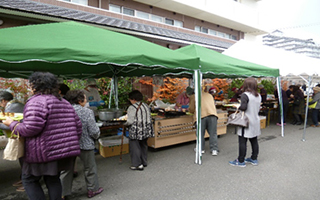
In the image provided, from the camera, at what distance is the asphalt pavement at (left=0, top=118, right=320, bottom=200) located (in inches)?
134

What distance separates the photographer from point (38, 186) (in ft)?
8.19

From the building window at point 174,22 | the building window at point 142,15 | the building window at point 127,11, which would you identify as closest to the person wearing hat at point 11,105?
the building window at point 127,11

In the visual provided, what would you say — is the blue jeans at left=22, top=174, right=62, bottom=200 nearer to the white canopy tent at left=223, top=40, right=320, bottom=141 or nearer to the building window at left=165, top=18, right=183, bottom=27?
the white canopy tent at left=223, top=40, right=320, bottom=141

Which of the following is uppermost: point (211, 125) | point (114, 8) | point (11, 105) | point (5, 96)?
point (114, 8)

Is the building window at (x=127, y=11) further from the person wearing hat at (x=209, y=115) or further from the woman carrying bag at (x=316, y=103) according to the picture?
the woman carrying bag at (x=316, y=103)

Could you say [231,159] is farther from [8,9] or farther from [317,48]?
[317,48]

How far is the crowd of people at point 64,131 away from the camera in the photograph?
2.25 metres

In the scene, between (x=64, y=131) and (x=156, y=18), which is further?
(x=156, y=18)

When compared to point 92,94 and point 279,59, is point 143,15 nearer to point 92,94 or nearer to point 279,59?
point 92,94

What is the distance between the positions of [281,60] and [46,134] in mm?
8345

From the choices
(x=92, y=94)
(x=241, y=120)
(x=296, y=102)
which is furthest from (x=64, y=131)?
(x=296, y=102)

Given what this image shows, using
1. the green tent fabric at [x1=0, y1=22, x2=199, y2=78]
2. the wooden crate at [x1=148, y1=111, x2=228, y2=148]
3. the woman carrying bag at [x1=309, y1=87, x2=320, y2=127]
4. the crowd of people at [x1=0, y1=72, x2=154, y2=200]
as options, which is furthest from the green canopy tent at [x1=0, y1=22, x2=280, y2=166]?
the woman carrying bag at [x1=309, y1=87, x2=320, y2=127]

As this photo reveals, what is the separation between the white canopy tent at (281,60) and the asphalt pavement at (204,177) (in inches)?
109

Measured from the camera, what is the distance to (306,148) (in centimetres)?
590
